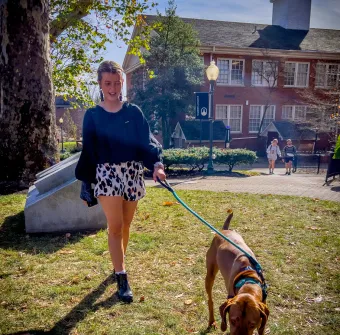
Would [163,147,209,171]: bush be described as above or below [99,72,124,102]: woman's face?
below

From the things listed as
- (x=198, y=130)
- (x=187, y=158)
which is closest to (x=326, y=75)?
(x=198, y=130)

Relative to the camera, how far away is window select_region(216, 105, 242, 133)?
1003 inches

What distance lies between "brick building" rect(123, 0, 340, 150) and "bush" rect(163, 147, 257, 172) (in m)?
11.9

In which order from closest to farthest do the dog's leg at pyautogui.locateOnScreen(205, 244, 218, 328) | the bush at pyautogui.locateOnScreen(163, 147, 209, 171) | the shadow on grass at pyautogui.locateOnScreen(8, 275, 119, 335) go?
the shadow on grass at pyautogui.locateOnScreen(8, 275, 119, 335), the dog's leg at pyautogui.locateOnScreen(205, 244, 218, 328), the bush at pyautogui.locateOnScreen(163, 147, 209, 171)

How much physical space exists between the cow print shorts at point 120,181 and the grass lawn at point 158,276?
1.03 m

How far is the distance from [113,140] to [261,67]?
2588cm

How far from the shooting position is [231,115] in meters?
25.8

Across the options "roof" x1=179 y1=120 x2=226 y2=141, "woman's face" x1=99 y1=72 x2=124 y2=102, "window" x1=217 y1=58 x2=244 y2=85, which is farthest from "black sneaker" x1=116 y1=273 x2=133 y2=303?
"window" x1=217 y1=58 x2=244 y2=85

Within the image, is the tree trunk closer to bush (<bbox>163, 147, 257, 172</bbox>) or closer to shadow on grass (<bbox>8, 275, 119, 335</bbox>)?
shadow on grass (<bbox>8, 275, 119, 335</bbox>)

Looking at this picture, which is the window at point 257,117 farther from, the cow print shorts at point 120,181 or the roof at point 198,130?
the cow print shorts at point 120,181

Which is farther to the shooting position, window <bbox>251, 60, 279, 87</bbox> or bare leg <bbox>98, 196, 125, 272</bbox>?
window <bbox>251, 60, 279, 87</bbox>

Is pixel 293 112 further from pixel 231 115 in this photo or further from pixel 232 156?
pixel 232 156

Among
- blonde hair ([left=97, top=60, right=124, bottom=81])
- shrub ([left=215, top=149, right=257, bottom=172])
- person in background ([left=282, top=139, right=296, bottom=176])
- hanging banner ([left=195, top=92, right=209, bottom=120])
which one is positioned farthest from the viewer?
person in background ([left=282, top=139, right=296, bottom=176])

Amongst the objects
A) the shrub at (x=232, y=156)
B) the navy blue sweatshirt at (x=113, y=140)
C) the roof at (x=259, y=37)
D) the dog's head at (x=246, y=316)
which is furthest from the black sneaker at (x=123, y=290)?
the roof at (x=259, y=37)
